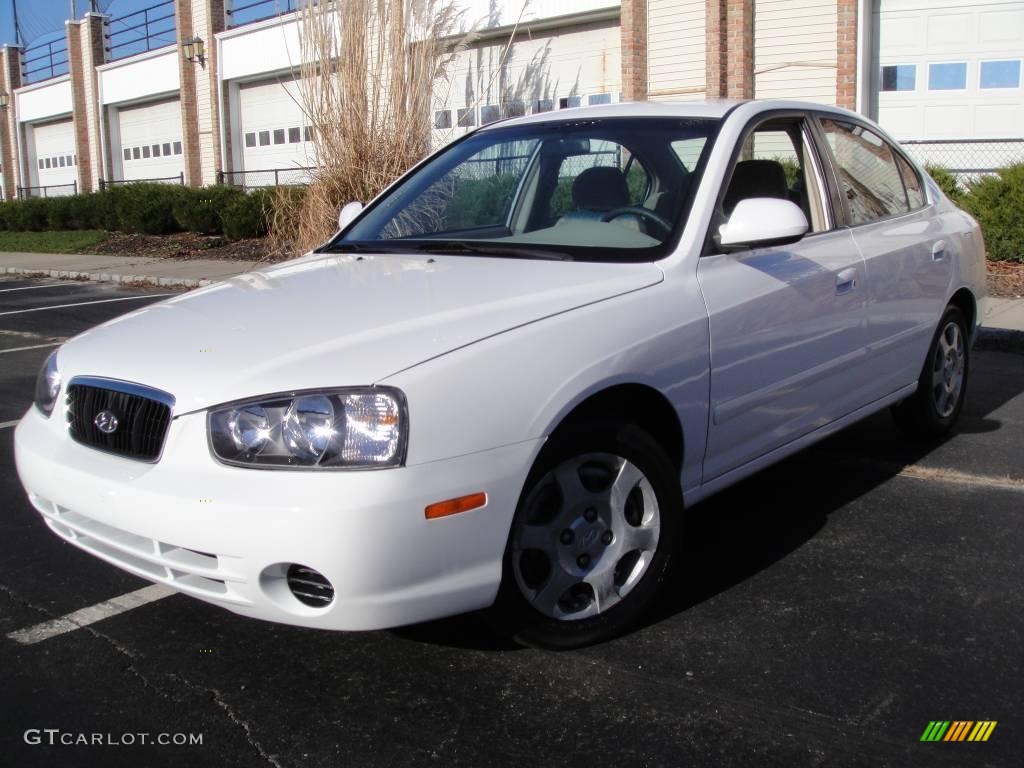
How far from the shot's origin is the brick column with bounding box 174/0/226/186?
86.1ft

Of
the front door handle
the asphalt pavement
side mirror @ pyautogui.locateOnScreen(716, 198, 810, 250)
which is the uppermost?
side mirror @ pyautogui.locateOnScreen(716, 198, 810, 250)

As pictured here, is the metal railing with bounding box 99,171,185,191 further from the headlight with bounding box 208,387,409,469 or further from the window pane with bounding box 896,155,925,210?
the headlight with bounding box 208,387,409,469

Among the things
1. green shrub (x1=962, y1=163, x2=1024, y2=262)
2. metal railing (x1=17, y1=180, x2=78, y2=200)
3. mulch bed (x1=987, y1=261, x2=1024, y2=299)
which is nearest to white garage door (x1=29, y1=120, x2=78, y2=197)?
metal railing (x1=17, y1=180, x2=78, y2=200)

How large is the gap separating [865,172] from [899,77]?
11144mm

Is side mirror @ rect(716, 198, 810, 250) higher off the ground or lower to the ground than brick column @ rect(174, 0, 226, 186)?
lower

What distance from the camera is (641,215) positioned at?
3.84m

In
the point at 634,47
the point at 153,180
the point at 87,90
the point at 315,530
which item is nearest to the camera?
the point at 315,530

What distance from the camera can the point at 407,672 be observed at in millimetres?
3131

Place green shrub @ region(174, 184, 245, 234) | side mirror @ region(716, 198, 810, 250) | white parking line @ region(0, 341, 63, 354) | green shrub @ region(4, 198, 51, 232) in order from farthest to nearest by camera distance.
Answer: green shrub @ region(4, 198, 51, 232) → green shrub @ region(174, 184, 245, 234) → white parking line @ region(0, 341, 63, 354) → side mirror @ region(716, 198, 810, 250)

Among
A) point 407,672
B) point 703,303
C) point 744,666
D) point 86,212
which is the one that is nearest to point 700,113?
point 703,303

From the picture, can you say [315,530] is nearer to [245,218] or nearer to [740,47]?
[740,47]

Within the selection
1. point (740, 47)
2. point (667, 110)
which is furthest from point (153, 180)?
point (667, 110)

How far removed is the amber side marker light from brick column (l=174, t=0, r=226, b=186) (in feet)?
→ 82.5

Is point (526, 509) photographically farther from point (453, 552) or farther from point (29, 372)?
point (29, 372)
